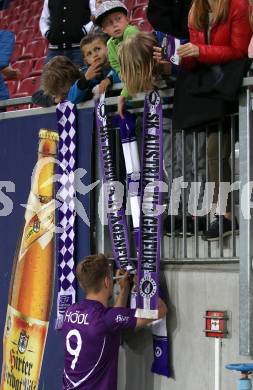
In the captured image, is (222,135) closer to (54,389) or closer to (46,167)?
(46,167)

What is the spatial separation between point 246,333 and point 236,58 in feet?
5.52

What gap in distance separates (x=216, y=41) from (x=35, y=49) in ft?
22.0

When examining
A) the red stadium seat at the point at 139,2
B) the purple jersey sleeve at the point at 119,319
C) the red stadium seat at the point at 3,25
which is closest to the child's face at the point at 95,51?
the purple jersey sleeve at the point at 119,319

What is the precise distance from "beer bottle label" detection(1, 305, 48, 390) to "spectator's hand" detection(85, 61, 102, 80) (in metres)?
1.85

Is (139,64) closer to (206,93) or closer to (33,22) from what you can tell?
(206,93)

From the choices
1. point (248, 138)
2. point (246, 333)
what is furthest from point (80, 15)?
point (246, 333)

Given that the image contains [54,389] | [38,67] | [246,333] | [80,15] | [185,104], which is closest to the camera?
[246,333]

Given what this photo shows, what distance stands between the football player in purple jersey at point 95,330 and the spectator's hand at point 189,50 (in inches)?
56.4

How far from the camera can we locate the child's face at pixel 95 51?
7.01m

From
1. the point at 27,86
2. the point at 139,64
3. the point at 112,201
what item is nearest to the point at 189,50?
the point at 139,64

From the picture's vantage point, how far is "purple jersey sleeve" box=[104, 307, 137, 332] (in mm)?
6059

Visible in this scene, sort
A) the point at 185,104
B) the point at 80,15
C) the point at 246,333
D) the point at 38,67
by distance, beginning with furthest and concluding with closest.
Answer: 1. the point at 38,67
2. the point at 80,15
3. the point at 185,104
4. the point at 246,333

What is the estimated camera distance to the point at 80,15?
8.80 metres

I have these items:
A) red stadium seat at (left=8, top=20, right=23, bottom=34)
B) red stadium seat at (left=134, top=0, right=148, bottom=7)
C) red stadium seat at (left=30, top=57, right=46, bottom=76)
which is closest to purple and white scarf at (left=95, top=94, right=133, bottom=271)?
red stadium seat at (left=134, top=0, right=148, bottom=7)
